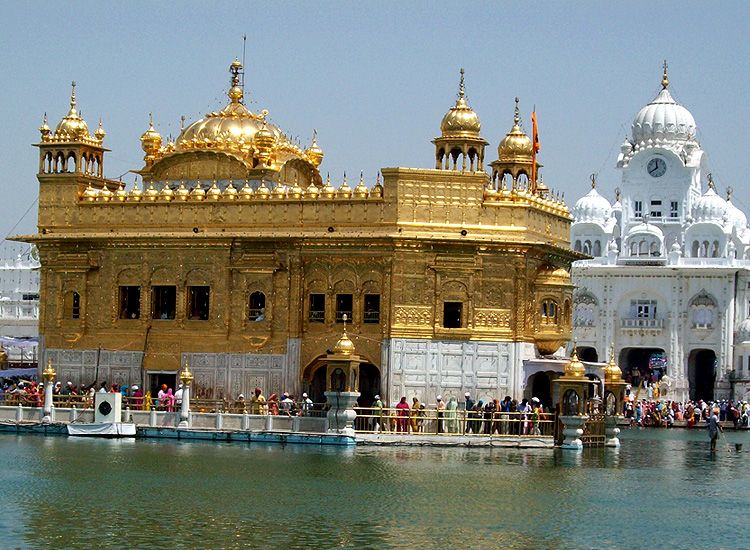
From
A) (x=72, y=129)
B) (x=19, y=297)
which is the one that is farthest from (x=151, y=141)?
(x=19, y=297)

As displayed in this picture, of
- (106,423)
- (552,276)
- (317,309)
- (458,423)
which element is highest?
(552,276)

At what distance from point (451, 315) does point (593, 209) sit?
46126 mm

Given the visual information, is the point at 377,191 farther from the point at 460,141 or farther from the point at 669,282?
the point at 669,282

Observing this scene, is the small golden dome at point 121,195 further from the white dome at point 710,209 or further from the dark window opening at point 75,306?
the white dome at point 710,209

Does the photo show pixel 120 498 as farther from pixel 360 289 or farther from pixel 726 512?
pixel 360 289

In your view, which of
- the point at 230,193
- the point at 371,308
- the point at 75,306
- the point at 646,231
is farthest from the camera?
the point at 646,231

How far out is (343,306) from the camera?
142ft

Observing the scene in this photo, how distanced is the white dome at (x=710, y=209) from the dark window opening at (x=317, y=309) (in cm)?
4528

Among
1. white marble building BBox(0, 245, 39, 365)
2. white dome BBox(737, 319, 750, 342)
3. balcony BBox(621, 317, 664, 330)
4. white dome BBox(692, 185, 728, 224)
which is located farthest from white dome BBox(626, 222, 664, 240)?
white marble building BBox(0, 245, 39, 365)

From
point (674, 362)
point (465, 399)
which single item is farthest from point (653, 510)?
point (674, 362)

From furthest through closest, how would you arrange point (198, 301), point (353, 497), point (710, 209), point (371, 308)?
point (710, 209) → point (198, 301) → point (371, 308) → point (353, 497)

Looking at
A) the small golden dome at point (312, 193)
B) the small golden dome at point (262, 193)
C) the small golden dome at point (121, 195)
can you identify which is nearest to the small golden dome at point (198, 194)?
the small golden dome at point (262, 193)

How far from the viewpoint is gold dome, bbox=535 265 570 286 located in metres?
43.5

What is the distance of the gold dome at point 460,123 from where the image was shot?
43375 millimetres
